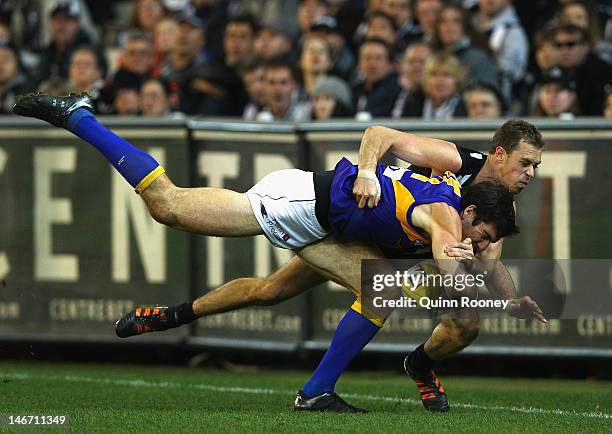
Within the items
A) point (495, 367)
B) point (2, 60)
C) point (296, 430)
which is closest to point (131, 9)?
point (2, 60)

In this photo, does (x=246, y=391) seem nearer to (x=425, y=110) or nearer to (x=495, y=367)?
(x=495, y=367)

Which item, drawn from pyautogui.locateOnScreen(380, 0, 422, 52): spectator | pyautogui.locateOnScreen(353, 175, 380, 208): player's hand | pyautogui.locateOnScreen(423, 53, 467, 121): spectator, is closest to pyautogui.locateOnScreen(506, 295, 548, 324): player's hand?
pyautogui.locateOnScreen(353, 175, 380, 208): player's hand

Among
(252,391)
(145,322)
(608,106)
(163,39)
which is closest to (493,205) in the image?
(145,322)

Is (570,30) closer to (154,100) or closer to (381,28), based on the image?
(381,28)

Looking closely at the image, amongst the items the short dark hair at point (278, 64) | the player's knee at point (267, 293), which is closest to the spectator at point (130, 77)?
the short dark hair at point (278, 64)

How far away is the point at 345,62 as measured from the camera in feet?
40.7

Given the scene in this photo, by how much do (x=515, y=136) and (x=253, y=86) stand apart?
503 centimetres

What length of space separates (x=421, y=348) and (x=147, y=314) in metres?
1.71

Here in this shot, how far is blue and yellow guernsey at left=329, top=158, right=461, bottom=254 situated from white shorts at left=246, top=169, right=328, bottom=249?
132 mm

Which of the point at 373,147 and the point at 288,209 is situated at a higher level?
the point at 373,147

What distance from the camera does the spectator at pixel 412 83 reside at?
11.2m

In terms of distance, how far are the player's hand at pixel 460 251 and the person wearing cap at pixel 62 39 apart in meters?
8.19

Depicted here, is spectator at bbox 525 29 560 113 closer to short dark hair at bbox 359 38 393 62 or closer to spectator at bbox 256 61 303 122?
short dark hair at bbox 359 38 393 62

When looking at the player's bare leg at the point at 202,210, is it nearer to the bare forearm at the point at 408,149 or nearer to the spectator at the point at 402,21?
the bare forearm at the point at 408,149
